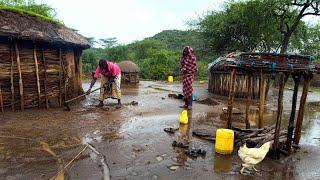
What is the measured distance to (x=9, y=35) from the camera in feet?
30.5

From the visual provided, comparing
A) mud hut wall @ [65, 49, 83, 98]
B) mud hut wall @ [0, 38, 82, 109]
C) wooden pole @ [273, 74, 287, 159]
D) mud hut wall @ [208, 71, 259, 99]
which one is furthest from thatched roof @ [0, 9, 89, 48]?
mud hut wall @ [208, 71, 259, 99]

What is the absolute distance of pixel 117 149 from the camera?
6.85 m

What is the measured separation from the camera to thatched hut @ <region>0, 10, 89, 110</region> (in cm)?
974

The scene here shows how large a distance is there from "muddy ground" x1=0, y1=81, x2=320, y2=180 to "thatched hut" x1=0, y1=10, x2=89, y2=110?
0.59m

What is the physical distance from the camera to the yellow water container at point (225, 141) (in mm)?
6691

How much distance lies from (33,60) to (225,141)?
6501 mm

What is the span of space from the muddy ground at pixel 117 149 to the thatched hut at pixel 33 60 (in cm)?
59

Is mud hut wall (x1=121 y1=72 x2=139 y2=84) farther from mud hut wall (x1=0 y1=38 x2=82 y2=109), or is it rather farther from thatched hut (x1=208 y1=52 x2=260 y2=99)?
mud hut wall (x1=0 y1=38 x2=82 y2=109)

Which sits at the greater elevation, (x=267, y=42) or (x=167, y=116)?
(x=267, y=42)

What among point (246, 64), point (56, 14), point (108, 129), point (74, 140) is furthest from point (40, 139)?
point (56, 14)

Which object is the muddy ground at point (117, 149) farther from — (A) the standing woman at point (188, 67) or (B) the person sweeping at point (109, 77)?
(A) the standing woman at point (188, 67)

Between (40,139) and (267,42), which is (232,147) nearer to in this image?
(40,139)

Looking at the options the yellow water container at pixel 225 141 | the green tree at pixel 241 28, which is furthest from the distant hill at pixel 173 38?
the yellow water container at pixel 225 141

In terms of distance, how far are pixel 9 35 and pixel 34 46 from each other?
99cm
